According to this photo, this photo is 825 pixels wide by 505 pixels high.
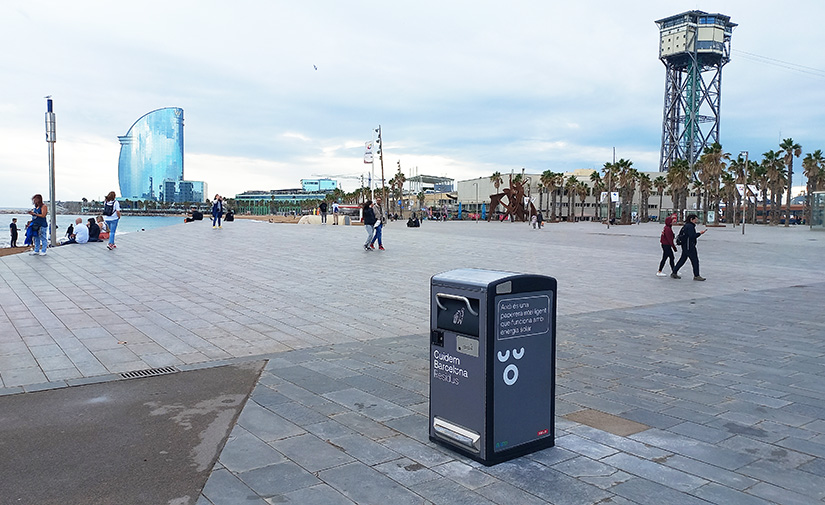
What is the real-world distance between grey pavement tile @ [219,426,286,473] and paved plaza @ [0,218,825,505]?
18mm

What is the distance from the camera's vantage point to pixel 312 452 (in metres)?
4.11

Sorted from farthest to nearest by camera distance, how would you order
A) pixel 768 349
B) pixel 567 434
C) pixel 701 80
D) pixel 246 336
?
pixel 701 80
pixel 246 336
pixel 768 349
pixel 567 434

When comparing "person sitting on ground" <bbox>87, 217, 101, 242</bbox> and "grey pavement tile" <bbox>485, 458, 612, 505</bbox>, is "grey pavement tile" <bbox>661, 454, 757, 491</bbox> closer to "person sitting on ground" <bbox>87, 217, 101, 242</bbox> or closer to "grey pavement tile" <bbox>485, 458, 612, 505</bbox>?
"grey pavement tile" <bbox>485, 458, 612, 505</bbox>

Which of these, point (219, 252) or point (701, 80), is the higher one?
point (701, 80)

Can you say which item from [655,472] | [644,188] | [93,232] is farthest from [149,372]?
[644,188]

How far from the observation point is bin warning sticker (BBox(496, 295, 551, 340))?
12.4ft

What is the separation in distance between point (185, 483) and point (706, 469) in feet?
10.2

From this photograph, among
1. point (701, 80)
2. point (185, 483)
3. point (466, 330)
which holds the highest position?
point (701, 80)

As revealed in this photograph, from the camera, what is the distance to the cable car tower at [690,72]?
128125 mm

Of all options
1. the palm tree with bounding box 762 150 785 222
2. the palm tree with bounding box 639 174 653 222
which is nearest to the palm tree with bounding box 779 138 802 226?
the palm tree with bounding box 762 150 785 222

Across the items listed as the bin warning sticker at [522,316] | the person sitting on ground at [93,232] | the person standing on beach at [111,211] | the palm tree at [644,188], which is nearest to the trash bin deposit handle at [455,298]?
the bin warning sticker at [522,316]

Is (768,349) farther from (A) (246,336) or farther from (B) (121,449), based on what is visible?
(B) (121,449)

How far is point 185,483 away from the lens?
3.65 meters

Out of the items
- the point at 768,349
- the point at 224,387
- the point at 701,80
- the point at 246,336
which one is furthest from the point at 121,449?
the point at 701,80
